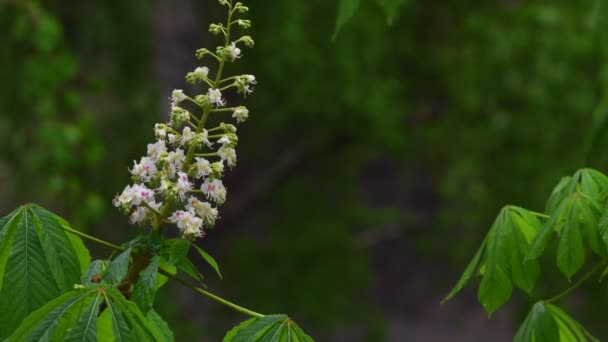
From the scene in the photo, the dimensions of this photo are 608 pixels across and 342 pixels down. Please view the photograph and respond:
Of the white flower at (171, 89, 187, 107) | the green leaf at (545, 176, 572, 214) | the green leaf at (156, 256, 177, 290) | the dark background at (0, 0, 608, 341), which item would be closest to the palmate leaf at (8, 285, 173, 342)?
the green leaf at (156, 256, 177, 290)

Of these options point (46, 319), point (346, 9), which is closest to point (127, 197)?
point (46, 319)

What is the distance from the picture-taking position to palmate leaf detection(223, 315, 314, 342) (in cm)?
135

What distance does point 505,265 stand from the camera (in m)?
1.63

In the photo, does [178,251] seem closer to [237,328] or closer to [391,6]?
[237,328]

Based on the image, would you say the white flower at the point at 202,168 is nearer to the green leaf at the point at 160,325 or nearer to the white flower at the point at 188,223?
the white flower at the point at 188,223

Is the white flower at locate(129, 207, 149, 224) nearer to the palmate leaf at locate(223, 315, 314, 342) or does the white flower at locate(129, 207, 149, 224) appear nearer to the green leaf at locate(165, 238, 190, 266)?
the green leaf at locate(165, 238, 190, 266)

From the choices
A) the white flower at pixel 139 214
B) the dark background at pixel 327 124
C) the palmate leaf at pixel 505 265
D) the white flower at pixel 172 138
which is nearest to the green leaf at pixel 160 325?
the white flower at pixel 139 214

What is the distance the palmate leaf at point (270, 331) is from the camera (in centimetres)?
135

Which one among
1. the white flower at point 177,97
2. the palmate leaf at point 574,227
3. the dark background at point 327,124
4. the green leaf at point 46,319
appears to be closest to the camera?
the green leaf at point 46,319

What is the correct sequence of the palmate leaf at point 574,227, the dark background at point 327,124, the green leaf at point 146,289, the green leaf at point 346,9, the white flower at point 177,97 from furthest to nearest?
the dark background at point 327,124, the green leaf at point 346,9, the palmate leaf at point 574,227, the white flower at point 177,97, the green leaf at point 146,289

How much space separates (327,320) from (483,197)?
4.91 feet

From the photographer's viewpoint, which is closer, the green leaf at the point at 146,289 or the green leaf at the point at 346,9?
the green leaf at the point at 146,289

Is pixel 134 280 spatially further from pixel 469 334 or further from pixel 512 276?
pixel 469 334

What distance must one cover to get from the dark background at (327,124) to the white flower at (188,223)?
3.30 meters
